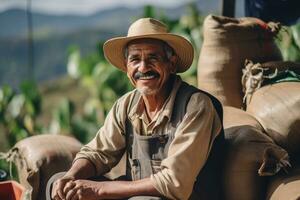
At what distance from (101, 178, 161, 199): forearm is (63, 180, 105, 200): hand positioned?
3cm

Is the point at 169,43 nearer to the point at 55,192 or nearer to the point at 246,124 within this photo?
the point at 246,124

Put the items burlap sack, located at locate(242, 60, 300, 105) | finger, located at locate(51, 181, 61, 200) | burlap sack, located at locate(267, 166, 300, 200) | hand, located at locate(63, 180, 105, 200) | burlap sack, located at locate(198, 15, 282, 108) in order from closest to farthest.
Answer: burlap sack, located at locate(267, 166, 300, 200) → hand, located at locate(63, 180, 105, 200) → finger, located at locate(51, 181, 61, 200) → burlap sack, located at locate(242, 60, 300, 105) → burlap sack, located at locate(198, 15, 282, 108)

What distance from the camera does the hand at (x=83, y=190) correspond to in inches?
104

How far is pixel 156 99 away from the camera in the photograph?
2805mm

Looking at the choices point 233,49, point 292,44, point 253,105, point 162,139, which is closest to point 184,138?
point 162,139

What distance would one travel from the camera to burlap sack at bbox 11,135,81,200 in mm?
3234

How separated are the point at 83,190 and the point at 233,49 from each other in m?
1.57

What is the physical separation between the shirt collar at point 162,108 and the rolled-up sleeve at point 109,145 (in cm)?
8

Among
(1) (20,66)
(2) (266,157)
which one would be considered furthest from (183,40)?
(1) (20,66)

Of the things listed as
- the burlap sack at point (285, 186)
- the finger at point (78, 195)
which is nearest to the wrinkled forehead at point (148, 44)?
the finger at point (78, 195)

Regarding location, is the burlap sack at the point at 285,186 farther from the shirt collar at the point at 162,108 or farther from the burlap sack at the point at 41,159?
the burlap sack at the point at 41,159

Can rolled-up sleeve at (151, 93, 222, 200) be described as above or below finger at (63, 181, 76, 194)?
above

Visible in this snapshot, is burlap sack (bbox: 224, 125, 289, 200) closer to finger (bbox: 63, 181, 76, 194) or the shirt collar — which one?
the shirt collar

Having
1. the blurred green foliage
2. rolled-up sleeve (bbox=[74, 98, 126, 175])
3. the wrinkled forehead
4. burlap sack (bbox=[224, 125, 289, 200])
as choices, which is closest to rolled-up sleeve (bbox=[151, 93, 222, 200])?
burlap sack (bbox=[224, 125, 289, 200])
